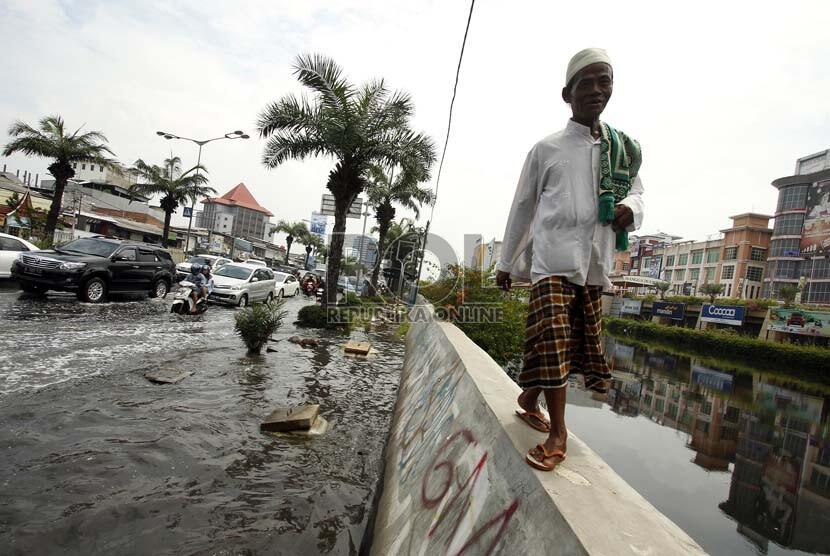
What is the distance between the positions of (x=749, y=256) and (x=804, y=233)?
22.8 ft

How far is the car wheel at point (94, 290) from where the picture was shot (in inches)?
434

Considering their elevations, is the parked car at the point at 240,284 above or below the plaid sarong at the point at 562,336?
below

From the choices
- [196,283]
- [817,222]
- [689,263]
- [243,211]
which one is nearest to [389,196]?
[196,283]

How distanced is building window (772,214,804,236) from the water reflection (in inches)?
2190

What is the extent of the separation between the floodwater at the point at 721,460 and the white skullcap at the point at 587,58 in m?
4.53

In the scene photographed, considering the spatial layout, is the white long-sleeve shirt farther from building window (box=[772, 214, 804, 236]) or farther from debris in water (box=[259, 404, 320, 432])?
building window (box=[772, 214, 804, 236])

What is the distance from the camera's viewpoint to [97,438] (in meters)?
3.54

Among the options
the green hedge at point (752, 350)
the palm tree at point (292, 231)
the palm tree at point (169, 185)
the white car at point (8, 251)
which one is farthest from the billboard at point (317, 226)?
the white car at point (8, 251)

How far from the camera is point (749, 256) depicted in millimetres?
64750

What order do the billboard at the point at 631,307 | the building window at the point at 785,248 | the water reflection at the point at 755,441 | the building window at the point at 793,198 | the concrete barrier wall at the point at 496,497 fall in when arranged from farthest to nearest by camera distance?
the building window at the point at 793,198, the building window at the point at 785,248, the billboard at the point at 631,307, the water reflection at the point at 755,441, the concrete barrier wall at the point at 496,497

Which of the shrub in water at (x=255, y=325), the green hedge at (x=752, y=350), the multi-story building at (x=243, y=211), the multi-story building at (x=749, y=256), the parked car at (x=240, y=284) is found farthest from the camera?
the multi-story building at (x=243, y=211)

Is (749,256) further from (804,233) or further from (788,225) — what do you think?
(804,233)

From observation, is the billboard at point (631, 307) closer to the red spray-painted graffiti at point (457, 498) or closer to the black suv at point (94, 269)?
the black suv at point (94, 269)

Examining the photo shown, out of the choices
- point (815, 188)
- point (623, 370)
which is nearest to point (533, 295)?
point (623, 370)
